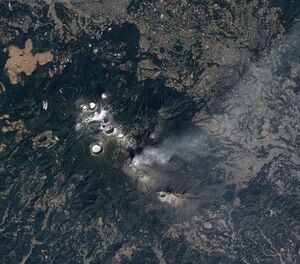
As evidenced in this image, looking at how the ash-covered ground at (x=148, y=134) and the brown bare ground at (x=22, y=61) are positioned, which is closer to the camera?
the ash-covered ground at (x=148, y=134)

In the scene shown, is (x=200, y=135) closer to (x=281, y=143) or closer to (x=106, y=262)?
(x=281, y=143)

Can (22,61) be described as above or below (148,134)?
above

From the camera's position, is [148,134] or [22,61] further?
[22,61]

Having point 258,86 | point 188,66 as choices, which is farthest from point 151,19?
point 258,86

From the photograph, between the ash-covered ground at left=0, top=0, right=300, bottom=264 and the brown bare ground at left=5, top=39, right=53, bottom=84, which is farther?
the brown bare ground at left=5, top=39, right=53, bottom=84
